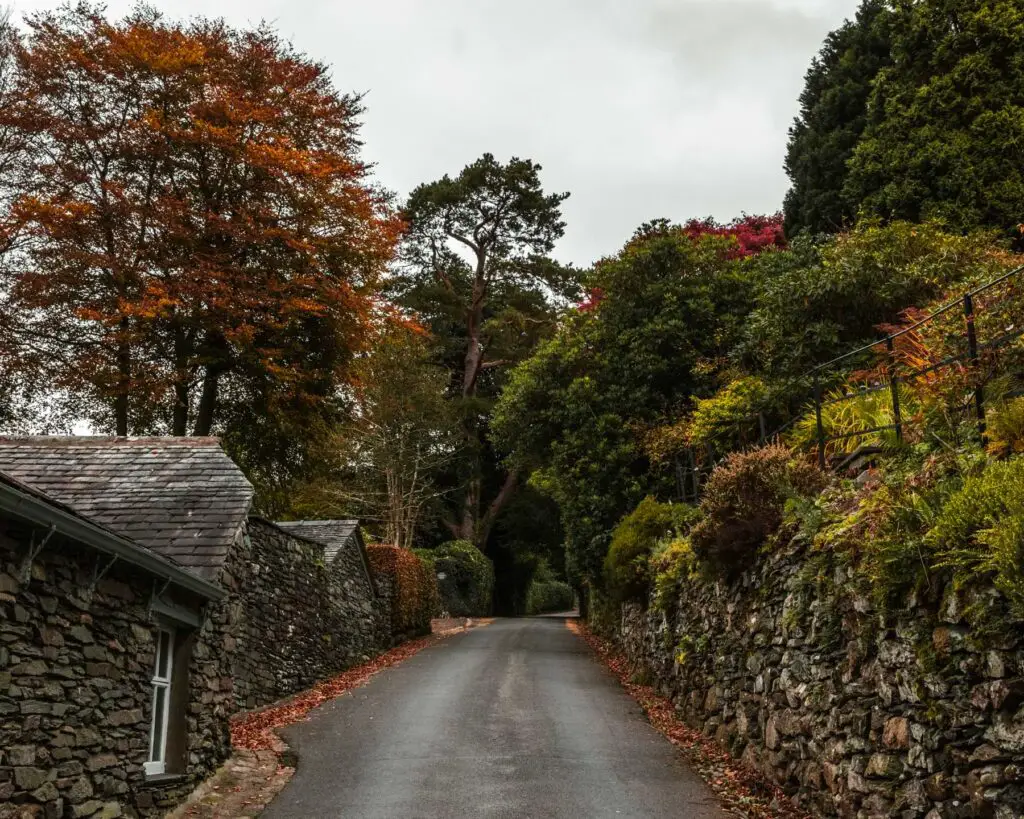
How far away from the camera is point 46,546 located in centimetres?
704

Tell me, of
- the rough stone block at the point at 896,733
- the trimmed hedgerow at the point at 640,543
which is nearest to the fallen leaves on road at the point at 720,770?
the rough stone block at the point at 896,733

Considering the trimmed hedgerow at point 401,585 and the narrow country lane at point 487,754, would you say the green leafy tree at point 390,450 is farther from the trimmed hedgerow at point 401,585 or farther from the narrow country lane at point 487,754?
the narrow country lane at point 487,754

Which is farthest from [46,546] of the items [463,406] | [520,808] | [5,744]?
[463,406]

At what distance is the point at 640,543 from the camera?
16.9 meters

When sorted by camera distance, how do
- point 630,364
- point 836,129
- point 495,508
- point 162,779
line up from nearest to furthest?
point 162,779 < point 630,364 < point 836,129 < point 495,508

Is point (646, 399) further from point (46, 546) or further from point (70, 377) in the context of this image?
point (46, 546)

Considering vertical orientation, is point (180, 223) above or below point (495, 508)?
above

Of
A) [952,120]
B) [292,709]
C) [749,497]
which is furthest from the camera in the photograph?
[952,120]

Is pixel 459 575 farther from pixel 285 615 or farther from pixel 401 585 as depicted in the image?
pixel 285 615

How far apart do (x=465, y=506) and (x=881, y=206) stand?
2371 centimetres

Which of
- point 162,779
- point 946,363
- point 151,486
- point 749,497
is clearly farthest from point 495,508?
point 946,363

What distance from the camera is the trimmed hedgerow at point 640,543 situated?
656 inches

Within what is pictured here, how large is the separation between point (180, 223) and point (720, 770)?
1477 centimetres

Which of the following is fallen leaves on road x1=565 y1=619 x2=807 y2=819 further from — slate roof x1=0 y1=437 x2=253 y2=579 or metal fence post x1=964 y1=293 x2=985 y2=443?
slate roof x1=0 y1=437 x2=253 y2=579
